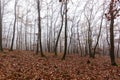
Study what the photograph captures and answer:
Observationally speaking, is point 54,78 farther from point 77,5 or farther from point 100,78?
point 77,5

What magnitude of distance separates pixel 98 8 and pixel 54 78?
27.9m

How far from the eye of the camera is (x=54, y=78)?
9547 millimetres

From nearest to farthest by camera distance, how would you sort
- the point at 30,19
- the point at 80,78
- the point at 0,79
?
the point at 0,79 < the point at 80,78 < the point at 30,19

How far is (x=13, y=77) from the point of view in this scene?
912cm

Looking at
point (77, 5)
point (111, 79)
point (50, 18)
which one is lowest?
point (111, 79)

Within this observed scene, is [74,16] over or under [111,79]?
over

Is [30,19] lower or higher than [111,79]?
higher

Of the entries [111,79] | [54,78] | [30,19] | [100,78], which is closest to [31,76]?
[54,78]

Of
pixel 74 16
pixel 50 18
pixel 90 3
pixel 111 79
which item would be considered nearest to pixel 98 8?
pixel 90 3

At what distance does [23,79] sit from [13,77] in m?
0.65

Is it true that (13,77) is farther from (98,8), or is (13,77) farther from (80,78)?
(98,8)

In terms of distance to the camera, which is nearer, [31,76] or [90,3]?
[31,76]

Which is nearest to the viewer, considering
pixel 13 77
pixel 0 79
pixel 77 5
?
→ pixel 0 79

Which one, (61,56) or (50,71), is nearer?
(50,71)
